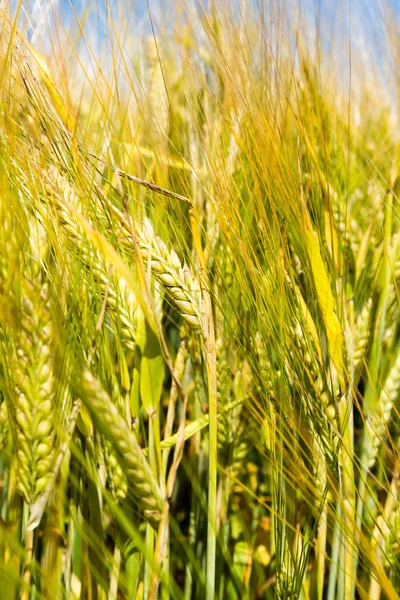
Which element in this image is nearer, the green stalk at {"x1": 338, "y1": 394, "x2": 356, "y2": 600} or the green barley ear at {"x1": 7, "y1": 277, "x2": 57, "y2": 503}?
the green barley ear at {"x1": 7, "y1": 277, "x2": 57, "y2": 503}

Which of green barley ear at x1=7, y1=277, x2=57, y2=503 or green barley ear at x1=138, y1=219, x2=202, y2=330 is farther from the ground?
green barley ear at x1=138, y1=219, x2=202, y2=330

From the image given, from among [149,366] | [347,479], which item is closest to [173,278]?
[149,366]

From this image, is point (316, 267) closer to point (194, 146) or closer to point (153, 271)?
point (153, 271)

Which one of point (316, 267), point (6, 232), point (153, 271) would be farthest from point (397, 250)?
point (6, 232)

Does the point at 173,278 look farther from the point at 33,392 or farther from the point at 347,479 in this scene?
the point at 347,479

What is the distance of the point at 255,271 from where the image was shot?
1.84ft

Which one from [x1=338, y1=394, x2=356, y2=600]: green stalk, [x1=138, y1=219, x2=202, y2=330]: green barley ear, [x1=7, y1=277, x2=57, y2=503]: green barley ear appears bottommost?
[x1=338, y1=394, x2=356, y2=600]: green stalk

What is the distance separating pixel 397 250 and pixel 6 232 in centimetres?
52

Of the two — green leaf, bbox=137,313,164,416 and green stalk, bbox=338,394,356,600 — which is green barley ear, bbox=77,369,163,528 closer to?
green leaf, bbox=137,313,164,416

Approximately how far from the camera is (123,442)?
1.40 ft

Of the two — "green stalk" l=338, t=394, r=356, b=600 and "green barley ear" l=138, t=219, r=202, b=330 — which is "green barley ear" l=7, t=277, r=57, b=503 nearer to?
"green barley ear" l=138, t=219, r=202, b=330

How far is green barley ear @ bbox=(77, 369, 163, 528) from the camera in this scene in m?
0.42

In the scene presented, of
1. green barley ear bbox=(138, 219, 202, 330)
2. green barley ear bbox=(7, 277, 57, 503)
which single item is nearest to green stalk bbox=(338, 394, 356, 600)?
green barley ear bbox=(138, 219, 202, 330)

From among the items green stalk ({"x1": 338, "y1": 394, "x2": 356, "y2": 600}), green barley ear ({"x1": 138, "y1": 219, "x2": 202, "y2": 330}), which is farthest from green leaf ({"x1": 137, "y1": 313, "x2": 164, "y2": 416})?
green stalk ({"x1": 338, "y1": 394, "x2": 356, "y2": 600})
